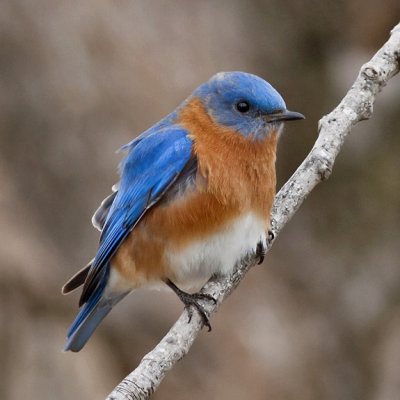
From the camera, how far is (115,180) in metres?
5.72

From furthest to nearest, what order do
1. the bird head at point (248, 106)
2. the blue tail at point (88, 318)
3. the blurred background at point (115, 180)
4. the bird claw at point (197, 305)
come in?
the blurred background at point (115, 180)
the blue tail at point (88, 318)
the bird head at point (248, 106)
the bird claw at point (197, 305)

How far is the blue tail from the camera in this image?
4.29 m

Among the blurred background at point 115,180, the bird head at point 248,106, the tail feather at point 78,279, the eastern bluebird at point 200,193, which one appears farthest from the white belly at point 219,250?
the blurred background at point 115,180

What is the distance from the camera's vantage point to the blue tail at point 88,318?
429 cm

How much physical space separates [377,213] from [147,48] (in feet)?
7.24

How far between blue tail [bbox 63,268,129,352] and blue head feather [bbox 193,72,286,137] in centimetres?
110

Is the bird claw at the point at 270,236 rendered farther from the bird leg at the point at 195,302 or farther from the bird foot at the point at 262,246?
the bird leg at the point at 195,302

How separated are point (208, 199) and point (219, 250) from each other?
25cm

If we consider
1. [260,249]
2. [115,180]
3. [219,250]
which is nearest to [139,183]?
[219,250]

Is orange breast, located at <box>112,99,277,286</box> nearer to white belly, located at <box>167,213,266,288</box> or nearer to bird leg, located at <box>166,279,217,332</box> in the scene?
white belly, located at <box>167,213,266,288</box>

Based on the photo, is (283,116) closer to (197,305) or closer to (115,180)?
(197,305)

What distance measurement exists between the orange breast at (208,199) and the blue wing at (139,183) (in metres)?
0.05

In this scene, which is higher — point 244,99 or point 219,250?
point 244,99

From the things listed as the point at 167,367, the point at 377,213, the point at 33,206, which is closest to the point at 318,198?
the point at 377,213
